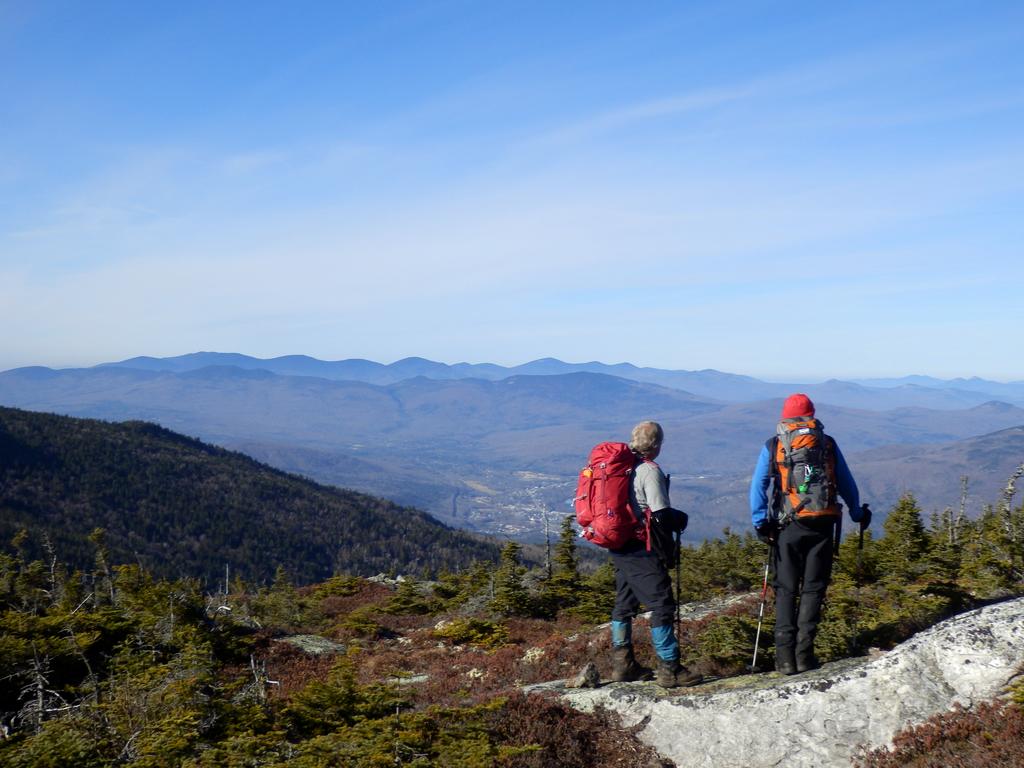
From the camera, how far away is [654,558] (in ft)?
24.5

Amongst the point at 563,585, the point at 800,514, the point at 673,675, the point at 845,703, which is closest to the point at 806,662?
the point at 845,703

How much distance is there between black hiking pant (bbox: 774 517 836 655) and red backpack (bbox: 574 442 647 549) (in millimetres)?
1771

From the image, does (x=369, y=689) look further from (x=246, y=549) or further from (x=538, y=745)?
(x=246, y=549)

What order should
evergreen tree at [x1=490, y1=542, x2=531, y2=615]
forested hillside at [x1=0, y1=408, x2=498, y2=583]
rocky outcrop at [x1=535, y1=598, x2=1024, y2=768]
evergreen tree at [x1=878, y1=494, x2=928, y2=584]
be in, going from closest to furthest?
rocky outcrop at [x1=535, y1=598, x2=1024, y2=768]
evergreen tree at [x1=878, y1=494, x2=928, y2=584]
evergreen tree at [x1=490, y1=542, x2=531, y2=615]
forested hillside at [x1=0, y1=408, x2=498, y2=583]

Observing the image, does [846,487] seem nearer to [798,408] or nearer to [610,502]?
[798,408]

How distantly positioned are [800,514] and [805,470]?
0.53 meters

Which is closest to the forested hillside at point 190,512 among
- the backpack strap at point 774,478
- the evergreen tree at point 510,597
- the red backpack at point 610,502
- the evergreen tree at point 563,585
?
the evergreen tree at point 563,585

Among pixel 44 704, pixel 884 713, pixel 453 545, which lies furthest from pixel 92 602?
pixel 453 545

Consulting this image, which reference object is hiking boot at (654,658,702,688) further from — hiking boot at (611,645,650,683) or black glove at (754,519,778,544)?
black glove at (754,519,778,544)

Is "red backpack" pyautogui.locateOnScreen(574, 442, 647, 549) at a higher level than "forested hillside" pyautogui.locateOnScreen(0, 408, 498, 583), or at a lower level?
higher

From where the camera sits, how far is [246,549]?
454ft

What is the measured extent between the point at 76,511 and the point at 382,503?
75.3 metres

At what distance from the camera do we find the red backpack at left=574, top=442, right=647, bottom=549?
291 inches

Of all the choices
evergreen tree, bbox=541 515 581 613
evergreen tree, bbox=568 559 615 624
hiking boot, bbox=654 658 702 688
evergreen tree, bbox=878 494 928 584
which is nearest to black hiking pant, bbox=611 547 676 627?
hiking boot, bbox=654 658 702 688
